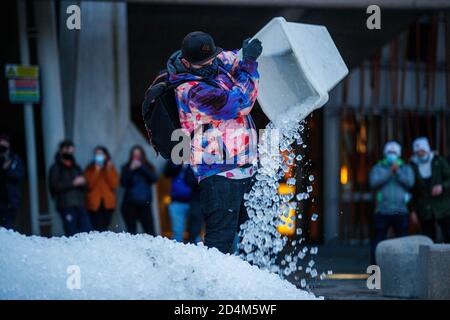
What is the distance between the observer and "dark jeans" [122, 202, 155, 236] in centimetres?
1234

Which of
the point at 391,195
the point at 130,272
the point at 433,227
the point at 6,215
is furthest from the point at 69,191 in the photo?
the point at 130,272

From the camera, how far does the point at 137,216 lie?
12.4 metres

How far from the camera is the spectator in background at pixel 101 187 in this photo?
1241 cm

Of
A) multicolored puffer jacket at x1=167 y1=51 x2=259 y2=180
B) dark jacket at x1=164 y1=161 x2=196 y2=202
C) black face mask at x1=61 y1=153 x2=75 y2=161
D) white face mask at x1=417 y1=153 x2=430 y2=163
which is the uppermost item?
multicolored puffer jacket at x1=167 y1=51 x2=259 y2=180

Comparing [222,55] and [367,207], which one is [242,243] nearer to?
[222,55]

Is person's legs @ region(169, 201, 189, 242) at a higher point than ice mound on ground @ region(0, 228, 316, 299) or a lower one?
lower

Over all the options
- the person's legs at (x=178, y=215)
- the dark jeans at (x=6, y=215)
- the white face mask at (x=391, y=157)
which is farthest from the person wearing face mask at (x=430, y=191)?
the dark jeans at (x=6, y=215)

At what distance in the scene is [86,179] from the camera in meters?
12.4

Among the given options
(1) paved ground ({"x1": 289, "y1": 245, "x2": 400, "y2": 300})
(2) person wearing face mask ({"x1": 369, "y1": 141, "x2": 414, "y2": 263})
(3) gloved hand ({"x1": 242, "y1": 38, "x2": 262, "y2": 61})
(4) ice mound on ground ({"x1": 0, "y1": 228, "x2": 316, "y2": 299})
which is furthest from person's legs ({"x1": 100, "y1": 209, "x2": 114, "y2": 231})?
(3) gloved hand ({"x1": 242, "y1": 38, "x2": 262, "y2": 61})

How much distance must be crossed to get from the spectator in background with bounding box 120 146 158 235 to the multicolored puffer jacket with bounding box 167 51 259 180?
20.8 ft

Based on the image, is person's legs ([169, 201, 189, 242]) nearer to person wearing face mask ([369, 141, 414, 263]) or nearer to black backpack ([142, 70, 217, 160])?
person wearing face mask ([369, 141, 414, 263])

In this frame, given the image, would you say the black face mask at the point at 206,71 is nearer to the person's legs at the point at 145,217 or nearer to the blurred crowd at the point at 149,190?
the blurred crowd at the point at 149,190

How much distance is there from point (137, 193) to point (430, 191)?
3.98m
